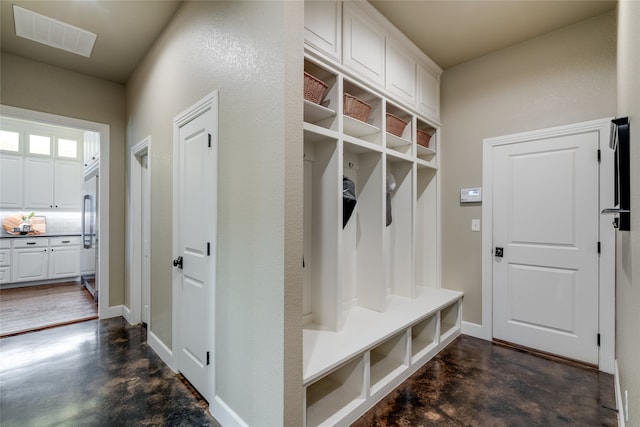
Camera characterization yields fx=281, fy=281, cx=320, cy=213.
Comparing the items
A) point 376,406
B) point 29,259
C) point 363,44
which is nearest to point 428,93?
point 363,44

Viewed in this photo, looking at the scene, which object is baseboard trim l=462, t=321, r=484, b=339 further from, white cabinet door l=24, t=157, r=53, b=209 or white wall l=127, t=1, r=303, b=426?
white cabinet door l=24, t=157, r=53, b=209

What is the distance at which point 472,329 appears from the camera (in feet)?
10.1

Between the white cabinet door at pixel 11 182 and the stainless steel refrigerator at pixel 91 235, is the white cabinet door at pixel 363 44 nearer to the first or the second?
the stainless steel refrigerator at pixel 91 235

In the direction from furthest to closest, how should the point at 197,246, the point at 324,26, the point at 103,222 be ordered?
the point at 103,222
the point at 197,246
the point at 324,26

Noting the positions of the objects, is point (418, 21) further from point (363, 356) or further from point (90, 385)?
point (90, 385)

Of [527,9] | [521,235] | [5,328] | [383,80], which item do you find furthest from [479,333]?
[5,328]

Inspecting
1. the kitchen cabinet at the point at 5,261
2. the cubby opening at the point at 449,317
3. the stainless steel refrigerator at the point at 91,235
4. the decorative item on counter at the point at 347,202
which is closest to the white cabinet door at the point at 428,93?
the decorative item on counter at the point at 347,202

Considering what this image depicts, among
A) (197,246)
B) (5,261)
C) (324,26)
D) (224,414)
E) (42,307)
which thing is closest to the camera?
(224,414)

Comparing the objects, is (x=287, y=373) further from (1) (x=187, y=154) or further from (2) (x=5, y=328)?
(2) (x=5, y=328)

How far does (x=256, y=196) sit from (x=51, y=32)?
2.90m

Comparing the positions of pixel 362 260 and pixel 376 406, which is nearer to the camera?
pixel 376 406

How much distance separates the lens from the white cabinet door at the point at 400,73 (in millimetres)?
2600

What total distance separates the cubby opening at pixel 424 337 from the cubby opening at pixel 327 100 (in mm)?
1955

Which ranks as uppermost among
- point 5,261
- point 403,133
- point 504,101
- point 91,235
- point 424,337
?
point 504,101
